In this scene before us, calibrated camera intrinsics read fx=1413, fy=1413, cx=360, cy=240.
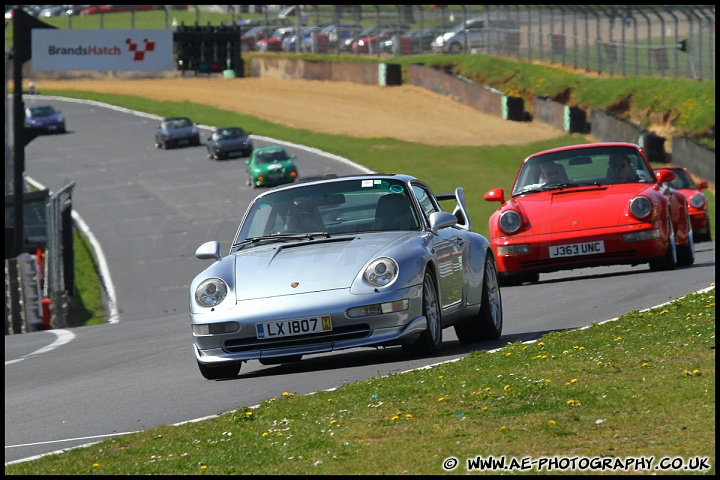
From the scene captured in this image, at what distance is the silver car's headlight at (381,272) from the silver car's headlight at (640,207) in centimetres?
654

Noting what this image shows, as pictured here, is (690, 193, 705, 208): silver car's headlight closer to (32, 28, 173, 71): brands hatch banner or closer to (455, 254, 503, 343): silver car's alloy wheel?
(455, 254, 503, 343): silver car's alloy wheel

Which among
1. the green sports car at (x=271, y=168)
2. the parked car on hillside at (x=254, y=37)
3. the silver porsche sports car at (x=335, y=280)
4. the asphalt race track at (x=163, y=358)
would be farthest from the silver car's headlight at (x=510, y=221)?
the parked car on hillside at (x=254, y=37)

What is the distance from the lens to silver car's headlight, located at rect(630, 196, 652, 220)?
15773mm

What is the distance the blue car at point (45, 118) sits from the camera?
6500 cm

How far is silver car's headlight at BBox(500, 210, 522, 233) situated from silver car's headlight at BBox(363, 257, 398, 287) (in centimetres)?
646

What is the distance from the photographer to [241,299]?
32.6ft

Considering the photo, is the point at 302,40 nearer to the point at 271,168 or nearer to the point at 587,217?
the point at 271,168

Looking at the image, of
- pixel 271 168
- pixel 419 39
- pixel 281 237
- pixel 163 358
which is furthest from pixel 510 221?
pixel 419 39

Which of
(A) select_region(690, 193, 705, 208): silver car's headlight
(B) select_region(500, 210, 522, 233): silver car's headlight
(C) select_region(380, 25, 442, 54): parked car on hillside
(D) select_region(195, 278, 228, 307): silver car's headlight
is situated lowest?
(A) select_region(690, 193, 705, 208): silver car's headlight

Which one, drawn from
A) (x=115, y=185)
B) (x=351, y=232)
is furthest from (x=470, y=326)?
(x=115, y=185)

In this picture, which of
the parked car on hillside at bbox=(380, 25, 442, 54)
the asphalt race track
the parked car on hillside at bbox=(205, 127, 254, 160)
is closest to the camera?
the asphalt race track

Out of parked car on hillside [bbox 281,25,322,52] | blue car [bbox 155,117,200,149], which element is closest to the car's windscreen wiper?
blue car [bbox 155,117,200,149]

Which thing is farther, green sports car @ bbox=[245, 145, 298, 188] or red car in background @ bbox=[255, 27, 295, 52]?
red car in background @ bbox=[255, 27, 295, 52]

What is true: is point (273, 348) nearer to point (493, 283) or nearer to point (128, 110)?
point (493, 283)
